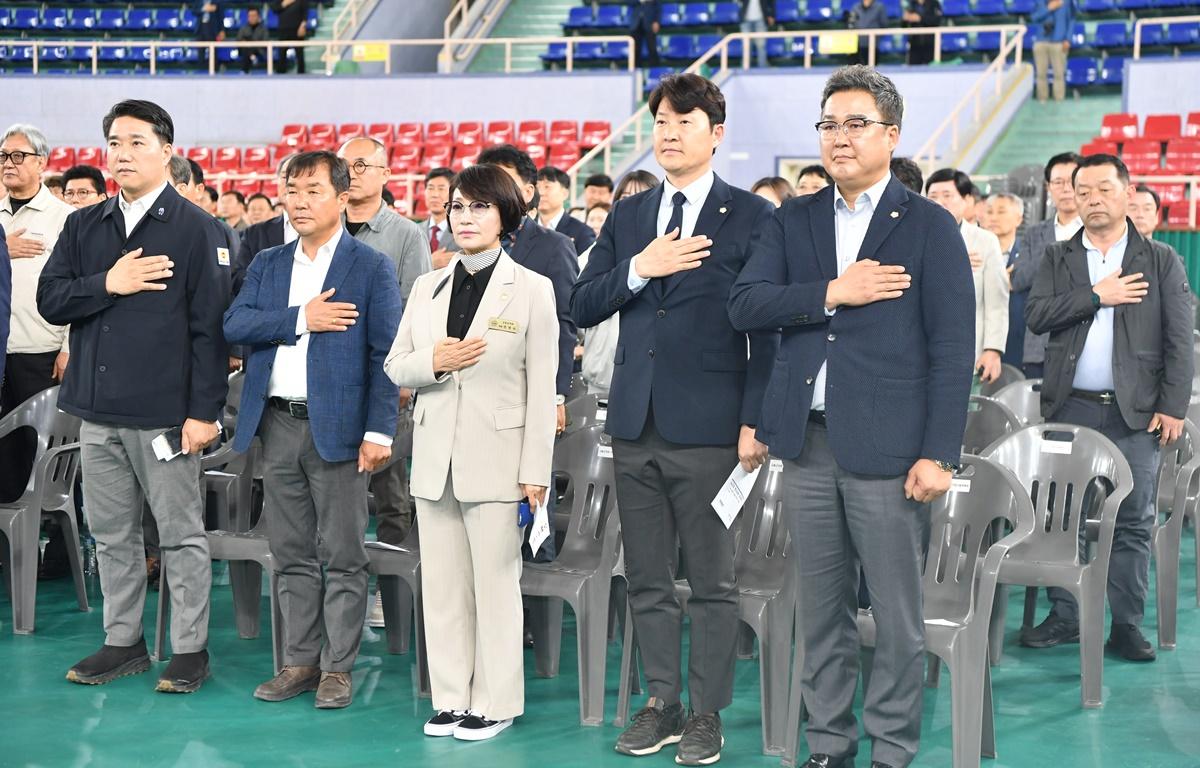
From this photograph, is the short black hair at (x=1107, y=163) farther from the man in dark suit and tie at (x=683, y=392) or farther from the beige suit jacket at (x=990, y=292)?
the man in dark suit and tie at (x=683, y=392)

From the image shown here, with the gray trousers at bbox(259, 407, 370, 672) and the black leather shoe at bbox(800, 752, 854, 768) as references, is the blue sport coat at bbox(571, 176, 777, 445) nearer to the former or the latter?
the black leather shoe at bbox(800, 752, 854, 768)

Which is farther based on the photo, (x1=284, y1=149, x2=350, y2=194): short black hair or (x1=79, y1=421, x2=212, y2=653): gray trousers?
(x1=79, y1=421, x2=212, y2=653): gray trousers

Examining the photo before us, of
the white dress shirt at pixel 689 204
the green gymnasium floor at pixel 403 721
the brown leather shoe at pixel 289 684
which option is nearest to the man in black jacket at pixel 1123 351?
the green gymnasium floor at pixel 403 721

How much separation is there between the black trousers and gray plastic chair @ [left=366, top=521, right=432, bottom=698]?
1.80m

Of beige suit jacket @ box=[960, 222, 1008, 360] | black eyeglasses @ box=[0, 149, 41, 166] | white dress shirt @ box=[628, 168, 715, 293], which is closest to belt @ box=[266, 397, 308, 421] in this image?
white dress shirt @ box=[628, 168, 715, 293]

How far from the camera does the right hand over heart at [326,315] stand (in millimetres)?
4051

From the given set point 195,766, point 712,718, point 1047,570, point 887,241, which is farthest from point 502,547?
point 1047,570

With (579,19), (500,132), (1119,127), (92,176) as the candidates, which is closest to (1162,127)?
(1119,127)

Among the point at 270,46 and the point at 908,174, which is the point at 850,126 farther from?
the point at 270,46

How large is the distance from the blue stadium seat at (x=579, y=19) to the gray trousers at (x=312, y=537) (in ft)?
50.4

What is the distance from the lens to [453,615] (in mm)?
3887

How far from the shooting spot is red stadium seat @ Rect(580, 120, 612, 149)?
52.5ft

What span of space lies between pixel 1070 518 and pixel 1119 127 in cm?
1065

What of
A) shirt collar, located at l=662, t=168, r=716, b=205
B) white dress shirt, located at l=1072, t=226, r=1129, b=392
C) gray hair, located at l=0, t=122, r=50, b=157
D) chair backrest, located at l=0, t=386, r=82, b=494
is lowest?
chair backrest, located at l=0, t=386, r=82, b=494
